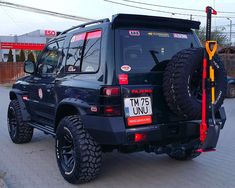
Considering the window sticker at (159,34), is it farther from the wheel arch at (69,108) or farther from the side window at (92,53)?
the wheel arch at (69,108)

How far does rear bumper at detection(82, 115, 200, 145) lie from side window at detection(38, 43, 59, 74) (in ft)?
5.48

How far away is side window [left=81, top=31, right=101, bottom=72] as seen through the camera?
446cm

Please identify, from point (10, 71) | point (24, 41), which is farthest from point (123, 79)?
point (24, 41)

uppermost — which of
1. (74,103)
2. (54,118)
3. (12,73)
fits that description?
(74,103)

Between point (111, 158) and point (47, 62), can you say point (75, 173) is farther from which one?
point (47, 62)

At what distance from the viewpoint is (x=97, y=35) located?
4.54 metres

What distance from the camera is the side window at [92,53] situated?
176 inches

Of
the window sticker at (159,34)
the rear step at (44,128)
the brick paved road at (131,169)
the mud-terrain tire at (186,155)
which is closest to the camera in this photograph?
the window sticker at (159,34)

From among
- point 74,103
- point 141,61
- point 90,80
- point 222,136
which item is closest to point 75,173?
point 74,103

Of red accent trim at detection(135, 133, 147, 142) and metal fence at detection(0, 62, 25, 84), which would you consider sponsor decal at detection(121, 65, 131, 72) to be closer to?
red accent trim at detection(135, 133, 147, 142)

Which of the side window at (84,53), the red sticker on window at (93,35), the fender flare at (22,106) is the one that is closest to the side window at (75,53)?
the side window at (84,53)

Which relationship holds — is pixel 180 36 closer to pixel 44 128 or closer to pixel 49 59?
pixel 49 59

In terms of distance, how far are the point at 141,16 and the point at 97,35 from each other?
60 centimetres

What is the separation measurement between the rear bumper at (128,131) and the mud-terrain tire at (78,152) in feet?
0.53
